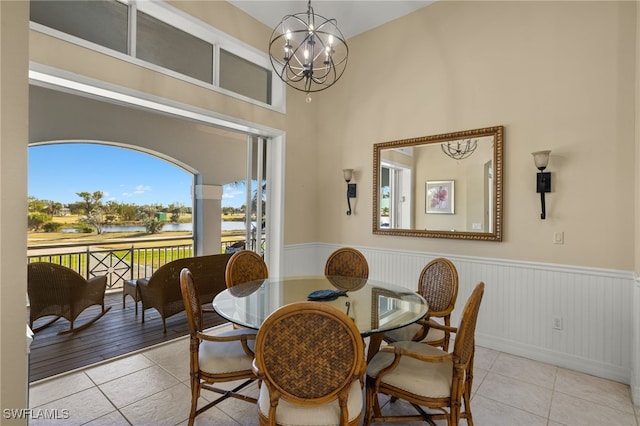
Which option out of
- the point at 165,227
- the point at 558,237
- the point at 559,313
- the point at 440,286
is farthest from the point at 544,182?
the point at 165,227

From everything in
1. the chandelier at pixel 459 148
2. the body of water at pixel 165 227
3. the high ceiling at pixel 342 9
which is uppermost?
the high ceiling at pixel 342 9

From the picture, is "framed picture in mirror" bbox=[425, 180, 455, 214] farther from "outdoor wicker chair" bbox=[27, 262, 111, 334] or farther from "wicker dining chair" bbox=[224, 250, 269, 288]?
"outdoor wicker chair" bbox=[27, 262, 111, 334]

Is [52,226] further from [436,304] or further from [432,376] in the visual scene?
[432,376]

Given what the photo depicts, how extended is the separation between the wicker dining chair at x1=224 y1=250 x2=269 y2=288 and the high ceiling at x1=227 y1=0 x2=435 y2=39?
296 centimetres

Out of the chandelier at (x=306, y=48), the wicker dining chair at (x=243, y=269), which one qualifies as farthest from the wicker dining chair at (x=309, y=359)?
the chandelier at (x=306, y=48)

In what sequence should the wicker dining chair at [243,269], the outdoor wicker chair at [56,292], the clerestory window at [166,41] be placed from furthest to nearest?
1. the outdoor wicker chair at [56,292]
2. the wicker dining chair at [243,269]
3. the clerestory window at [166,41]

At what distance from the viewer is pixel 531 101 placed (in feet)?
9.87

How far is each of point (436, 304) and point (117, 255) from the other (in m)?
5.68

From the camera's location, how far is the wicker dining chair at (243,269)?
109 inches

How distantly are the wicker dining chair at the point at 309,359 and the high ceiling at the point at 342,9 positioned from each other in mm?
3765

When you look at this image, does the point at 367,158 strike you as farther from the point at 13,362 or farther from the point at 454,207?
the point at 13,362

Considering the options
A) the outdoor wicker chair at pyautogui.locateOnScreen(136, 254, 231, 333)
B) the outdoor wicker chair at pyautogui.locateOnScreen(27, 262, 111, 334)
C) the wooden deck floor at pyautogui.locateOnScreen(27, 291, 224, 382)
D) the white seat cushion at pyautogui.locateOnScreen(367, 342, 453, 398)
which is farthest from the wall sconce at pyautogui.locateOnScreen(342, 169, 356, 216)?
the outdoor wicker chair at pyautogui.locateOnScreen(27, 262, 111, 334)

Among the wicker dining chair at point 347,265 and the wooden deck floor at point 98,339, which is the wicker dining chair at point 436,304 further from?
the wooden deck floor at point 98,339

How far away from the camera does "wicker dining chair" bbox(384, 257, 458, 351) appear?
233 centimetres
